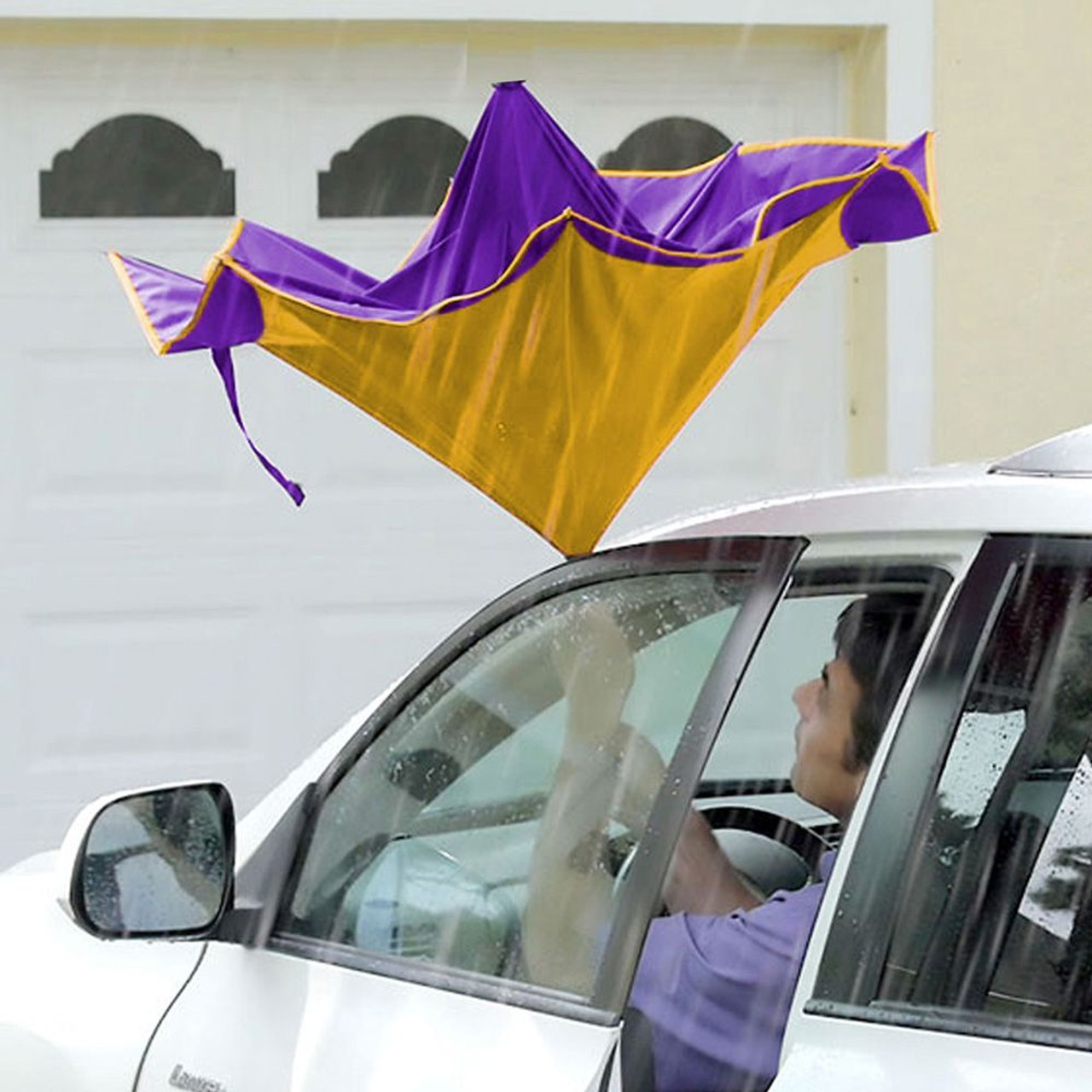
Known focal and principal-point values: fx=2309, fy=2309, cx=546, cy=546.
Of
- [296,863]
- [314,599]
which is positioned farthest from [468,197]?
[314,599]

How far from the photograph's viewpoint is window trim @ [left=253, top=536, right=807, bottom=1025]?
87.1 inches

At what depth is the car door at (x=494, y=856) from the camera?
2.23m

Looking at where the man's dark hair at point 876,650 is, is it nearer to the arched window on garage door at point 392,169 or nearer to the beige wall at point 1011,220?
the beige wall at point 1011,220

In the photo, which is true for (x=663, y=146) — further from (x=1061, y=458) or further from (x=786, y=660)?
(x=1061, y=458)

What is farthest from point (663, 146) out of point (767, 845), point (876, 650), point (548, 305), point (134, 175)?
point (876, 650)

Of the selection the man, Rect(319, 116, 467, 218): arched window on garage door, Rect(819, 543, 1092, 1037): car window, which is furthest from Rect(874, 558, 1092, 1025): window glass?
Rect(319, 116, 467, 218): arched window on garage door

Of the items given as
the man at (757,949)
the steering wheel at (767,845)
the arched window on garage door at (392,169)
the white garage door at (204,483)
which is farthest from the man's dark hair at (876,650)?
the arched window on garage door at (392,169)

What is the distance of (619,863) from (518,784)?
276 millimetres

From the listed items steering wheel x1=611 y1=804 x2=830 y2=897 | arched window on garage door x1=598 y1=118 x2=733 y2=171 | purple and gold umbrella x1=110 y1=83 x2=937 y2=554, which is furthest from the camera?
arched window on garage door x1=598 y1=118 x2=733 y2=171

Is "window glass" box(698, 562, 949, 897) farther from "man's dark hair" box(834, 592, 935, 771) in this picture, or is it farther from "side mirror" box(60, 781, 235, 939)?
"side mirror" box(60, 781, 235, 939)

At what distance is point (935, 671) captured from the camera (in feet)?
6.70

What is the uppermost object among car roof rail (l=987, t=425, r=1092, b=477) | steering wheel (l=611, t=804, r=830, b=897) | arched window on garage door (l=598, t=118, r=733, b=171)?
arched window on garage door (l=598, t=118, r=733, b=171)

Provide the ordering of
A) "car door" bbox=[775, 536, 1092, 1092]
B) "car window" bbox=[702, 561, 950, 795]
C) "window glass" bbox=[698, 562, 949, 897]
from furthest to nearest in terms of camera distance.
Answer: "window glass" bbox=[698, 562, 949, 897]
"car window" bbox=[702, 561, 950, 795]
"car door" bbox=[775, 536, 1092, 1092]

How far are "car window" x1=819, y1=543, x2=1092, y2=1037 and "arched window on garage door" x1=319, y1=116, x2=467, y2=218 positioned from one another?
4645 mm
